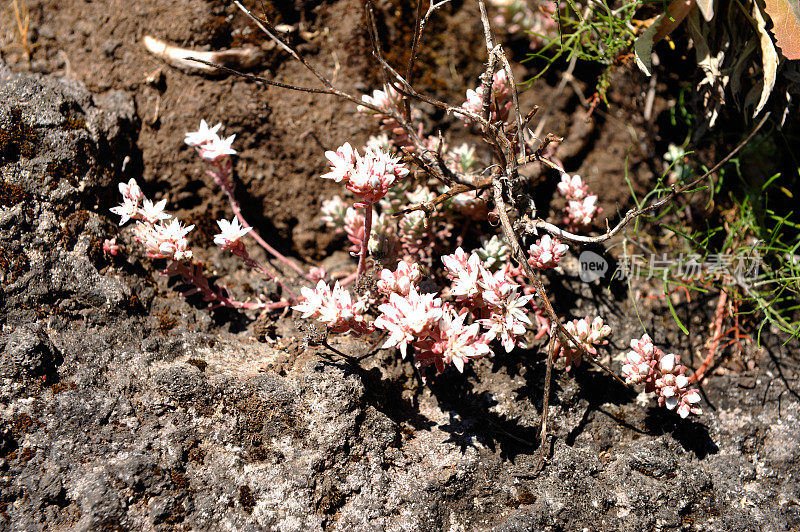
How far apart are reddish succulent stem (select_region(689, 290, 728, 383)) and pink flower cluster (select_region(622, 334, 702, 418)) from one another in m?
0.31

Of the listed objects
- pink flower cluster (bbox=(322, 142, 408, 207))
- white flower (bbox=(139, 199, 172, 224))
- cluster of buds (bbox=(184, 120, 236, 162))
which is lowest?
white flower (bbox=(139, 199, 172, 224))

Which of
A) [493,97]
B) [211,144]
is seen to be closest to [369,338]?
[211,144]

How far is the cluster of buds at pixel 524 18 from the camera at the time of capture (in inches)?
138

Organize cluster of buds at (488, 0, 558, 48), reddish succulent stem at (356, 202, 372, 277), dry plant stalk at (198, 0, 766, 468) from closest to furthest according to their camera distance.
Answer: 1. dry plant stalk at (198, 0, 766, 468)
2. reddish succulent stem at (356, 202, 372, 277)
3. cluster of buds at (488, 0, 558, 48)

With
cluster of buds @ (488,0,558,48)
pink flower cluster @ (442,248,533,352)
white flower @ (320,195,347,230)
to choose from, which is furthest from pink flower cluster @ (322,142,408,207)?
cluster of buds @ (488,0,558,48)

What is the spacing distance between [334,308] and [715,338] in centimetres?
210

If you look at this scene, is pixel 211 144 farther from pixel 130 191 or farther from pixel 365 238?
pixel 365 238

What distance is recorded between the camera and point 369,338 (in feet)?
8.62

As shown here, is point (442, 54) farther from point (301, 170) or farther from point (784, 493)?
point (784, 493)

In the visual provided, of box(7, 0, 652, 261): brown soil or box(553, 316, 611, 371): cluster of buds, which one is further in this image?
box(7, 0, 652, 261): brown soil

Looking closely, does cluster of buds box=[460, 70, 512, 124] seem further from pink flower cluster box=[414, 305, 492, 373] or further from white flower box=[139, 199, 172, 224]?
white flower box=[139, 199, 172, 224]

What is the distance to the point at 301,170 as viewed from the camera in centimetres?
312

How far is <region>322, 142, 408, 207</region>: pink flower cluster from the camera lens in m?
2.28

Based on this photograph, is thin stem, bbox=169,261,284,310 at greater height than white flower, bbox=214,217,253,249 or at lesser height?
lesser
